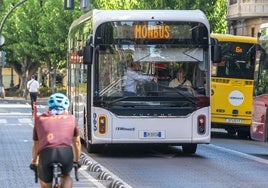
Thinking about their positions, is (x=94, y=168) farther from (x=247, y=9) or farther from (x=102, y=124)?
(x=247, y=9)

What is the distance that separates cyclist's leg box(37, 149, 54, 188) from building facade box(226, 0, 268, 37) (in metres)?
43.9

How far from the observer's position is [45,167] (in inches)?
312

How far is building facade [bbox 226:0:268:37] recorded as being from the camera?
51059 mm

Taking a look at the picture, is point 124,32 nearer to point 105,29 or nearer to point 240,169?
point 105,29

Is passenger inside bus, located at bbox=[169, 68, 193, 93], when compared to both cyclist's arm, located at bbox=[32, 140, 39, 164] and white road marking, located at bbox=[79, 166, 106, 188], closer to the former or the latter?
white road marking, located at bbox=[79, 166, 106, 188]

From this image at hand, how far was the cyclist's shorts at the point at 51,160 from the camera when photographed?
7.84 m

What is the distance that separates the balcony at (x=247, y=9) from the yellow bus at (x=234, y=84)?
86.6 feet

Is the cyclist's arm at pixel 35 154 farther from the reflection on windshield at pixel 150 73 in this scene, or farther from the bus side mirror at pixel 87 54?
the reflection on windshield at pixel 150 73

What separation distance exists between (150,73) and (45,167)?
30.7 ft

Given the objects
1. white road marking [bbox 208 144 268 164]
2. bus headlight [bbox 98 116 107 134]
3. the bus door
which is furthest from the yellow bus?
bus headlight [bbox 98 116 107 134]

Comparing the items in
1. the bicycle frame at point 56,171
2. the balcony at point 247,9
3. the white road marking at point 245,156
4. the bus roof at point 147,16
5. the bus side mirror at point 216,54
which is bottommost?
the white road marking at point 245,156

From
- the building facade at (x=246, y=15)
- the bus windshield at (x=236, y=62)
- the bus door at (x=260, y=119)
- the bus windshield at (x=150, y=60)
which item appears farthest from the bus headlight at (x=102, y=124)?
the building facade at (x=246, y=15)

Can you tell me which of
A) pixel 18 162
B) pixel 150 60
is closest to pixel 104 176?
pixel 18 162

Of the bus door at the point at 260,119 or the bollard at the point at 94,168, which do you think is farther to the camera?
the bus door at the point at 260,119
